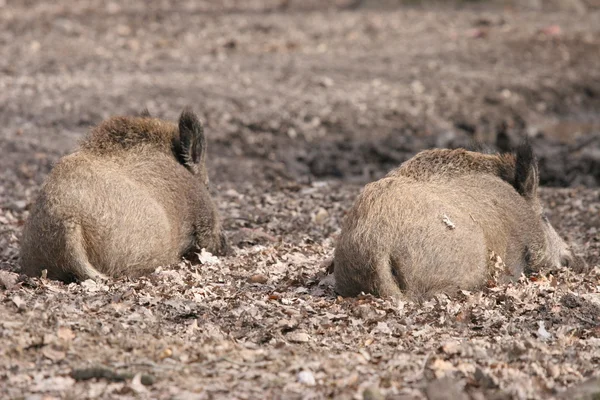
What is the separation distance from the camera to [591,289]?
19.6ft

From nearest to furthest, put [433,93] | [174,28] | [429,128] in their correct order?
[429,128]
[433,93]
[174,28]

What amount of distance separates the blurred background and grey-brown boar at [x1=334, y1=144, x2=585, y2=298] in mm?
3873

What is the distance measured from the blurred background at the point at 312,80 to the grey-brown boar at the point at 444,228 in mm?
3873

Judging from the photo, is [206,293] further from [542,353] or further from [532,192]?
[532,192]

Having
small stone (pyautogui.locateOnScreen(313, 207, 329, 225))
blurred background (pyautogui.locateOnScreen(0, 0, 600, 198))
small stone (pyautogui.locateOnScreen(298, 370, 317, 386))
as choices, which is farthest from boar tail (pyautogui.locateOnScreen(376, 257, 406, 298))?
blurred background (pyautogui.locateOnScreen(0, 0, 600, 198))

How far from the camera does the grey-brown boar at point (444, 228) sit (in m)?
5.43

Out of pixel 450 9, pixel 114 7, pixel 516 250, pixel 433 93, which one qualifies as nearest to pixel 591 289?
pixel 516 250

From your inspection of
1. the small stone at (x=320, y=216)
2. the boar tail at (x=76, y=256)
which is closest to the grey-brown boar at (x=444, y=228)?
the boar tail at (x=76, y=256)

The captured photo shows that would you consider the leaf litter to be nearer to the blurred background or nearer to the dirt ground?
the dirt ground

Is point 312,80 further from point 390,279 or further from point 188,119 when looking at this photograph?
point 390,279

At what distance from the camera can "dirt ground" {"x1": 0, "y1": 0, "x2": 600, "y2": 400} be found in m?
4.38

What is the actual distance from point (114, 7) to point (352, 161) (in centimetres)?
864

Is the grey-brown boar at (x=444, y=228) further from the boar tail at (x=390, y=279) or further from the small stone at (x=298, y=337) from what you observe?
the small stone at (x=298, y=337)

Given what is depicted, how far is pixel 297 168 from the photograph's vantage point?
426 inches
